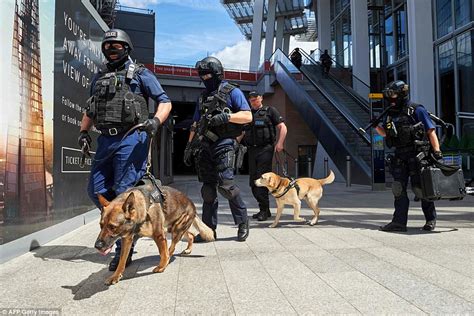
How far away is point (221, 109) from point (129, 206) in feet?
5.83

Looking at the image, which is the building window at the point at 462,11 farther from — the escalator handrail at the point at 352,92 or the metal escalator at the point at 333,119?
the metal escalator at the point at 333,119

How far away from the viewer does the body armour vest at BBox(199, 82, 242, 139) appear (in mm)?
4117

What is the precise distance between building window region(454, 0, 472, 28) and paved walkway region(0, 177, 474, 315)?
40.2 ft

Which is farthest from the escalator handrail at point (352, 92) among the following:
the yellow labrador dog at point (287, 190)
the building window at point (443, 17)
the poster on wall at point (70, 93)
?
the poster on wall at point (70, 93)

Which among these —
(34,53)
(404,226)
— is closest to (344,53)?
(404,226)

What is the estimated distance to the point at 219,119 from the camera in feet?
12.6

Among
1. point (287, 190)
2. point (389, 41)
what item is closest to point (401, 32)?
point (389, 41)

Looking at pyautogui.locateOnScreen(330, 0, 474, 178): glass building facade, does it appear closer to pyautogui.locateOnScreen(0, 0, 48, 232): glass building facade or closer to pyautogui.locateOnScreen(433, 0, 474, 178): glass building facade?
pyautogui.locateOnScreen(433, 0, 474, 178): glass building facade

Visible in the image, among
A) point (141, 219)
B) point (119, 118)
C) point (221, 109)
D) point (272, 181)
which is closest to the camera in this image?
point (141, 219)

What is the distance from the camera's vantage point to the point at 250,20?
160ft

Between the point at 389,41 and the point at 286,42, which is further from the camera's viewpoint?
the point at 286,42

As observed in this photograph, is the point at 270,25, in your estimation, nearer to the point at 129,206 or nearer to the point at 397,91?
the point at 397,91

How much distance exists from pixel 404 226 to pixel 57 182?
4335 millimetres

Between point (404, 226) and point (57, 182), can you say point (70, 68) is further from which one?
point (404, 226)
